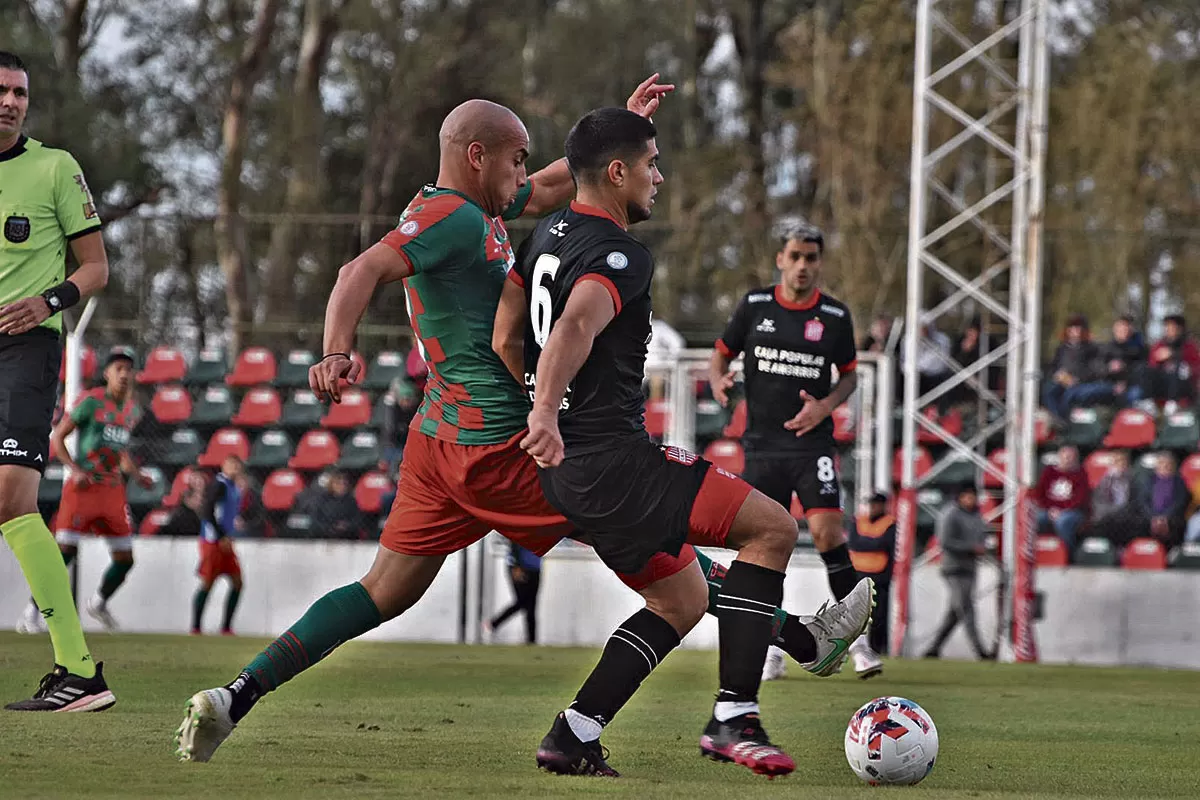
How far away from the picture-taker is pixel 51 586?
7070 millimetres

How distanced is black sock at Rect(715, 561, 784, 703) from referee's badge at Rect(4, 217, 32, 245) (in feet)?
10.3

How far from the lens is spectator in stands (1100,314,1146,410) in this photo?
20.2 meters

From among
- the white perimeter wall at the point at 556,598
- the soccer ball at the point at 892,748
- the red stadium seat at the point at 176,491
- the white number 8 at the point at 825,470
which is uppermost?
the white number 8 at the point at 825,470

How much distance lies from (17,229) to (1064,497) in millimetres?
13736

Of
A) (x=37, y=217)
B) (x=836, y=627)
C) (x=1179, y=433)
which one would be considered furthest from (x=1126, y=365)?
(x=37, y=217)

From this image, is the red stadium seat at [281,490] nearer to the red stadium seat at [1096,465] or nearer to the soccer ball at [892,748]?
the red stadium seat at [1096,465]

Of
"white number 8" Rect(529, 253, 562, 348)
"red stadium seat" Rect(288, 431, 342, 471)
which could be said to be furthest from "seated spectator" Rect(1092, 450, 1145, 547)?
"white number 8" Rect(529, 253, 562, 348)

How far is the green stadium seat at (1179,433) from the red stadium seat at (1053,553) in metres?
1.84

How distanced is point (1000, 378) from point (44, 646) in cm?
1199

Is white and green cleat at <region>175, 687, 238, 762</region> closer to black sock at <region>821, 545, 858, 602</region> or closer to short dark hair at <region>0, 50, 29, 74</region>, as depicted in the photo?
short dark hair at <region>0, 50, 29, 74</region>

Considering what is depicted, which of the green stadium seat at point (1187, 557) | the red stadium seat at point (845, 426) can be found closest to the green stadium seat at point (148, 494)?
the red stadium seat at point (845, 426)

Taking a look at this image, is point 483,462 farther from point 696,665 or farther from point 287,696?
point 696,665

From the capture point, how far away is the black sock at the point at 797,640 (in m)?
6.06

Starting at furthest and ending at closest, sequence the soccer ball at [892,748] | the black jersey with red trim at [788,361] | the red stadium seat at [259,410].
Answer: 1. the red stadium seat at [259,410]
2. the black jersey with red trim at [788,361]
3. the soccer ball at [892,748]
